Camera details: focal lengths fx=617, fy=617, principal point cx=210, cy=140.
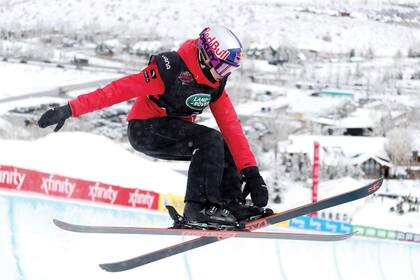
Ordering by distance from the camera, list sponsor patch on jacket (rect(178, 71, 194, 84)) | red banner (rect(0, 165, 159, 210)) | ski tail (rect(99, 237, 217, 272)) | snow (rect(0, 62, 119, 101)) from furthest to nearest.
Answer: snow (rect(0, 62, 119, 101)), red banner (rect(0, 165, 159, 210)), ski tail (rect(99, 237, 217, 272)), sponsor patch on jacket (rect(178, 71, 194, 84))

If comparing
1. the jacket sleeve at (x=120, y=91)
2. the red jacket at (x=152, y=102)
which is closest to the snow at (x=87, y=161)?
the red jacket at (x=152, y=102)

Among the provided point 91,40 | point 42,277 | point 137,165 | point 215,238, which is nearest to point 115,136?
point 137,165

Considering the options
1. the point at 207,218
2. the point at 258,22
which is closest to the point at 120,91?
the point at 207,218

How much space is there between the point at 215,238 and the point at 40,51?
69501mm

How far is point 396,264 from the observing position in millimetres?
11383

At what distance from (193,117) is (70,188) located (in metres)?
5.50

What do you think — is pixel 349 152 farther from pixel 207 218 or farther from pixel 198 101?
pixel 198 101

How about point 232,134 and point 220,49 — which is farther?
point 232,134

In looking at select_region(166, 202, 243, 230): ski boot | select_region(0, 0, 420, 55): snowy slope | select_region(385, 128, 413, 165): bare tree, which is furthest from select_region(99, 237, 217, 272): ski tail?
select_region(0, 0, 420, 55): snowy slope

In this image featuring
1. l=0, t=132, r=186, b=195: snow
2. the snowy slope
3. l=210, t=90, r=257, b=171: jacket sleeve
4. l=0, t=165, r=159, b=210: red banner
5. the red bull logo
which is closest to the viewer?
the red bull logo

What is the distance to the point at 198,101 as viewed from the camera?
4203 millimetres

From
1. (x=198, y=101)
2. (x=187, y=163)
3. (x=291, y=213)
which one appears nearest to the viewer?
(x=198, y=101)

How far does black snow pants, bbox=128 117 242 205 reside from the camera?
4293 mm

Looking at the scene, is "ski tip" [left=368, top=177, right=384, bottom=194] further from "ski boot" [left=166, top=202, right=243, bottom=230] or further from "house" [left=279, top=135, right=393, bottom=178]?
"house" [left=279, top=135, right=393, bottom=178]
